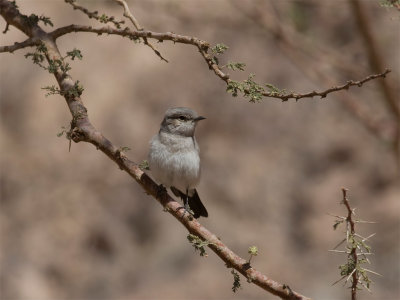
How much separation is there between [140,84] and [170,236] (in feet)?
8.79

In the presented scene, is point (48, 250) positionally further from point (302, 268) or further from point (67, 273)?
point (302, 268)

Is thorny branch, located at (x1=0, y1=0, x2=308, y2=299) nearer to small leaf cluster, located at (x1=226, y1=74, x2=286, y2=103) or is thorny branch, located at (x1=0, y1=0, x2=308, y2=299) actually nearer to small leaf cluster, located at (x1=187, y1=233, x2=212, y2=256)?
small leaf cluster, located at (x1=187, y1=233, x2=212, y2=256)

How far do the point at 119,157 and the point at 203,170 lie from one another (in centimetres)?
707

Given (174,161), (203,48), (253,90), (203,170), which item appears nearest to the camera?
(253,90)

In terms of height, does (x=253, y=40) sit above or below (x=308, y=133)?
above

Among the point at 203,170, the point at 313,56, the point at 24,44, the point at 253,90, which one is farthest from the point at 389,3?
the point at 203,170

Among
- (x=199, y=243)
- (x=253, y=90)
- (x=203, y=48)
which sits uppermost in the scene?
(x=203, y=48)

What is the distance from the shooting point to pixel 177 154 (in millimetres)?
4992

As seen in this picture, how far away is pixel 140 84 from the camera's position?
35.4ft

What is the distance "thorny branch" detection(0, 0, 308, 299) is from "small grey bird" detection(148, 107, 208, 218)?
118 centimetres

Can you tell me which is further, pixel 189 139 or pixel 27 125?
pixel 27 125

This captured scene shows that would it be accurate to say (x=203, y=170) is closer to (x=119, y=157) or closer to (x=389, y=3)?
(x=119, y=157)

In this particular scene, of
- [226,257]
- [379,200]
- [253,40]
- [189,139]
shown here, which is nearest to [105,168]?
[253,40]

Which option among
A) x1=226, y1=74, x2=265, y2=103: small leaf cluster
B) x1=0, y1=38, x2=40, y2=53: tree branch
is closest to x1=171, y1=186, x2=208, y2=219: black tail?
x1=0, y1=38, x2=40, y2=53: tree branch
